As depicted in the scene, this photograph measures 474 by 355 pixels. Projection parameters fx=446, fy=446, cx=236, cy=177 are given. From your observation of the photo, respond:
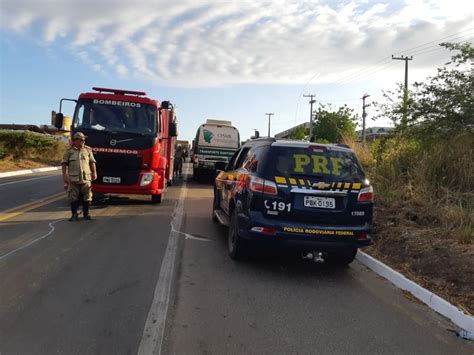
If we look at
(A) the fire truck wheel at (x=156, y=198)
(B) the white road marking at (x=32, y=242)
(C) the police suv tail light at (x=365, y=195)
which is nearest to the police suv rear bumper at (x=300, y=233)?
(C) the police suv tail light at (x=365, y=195)

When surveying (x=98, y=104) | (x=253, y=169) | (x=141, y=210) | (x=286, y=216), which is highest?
(x=98, y=104)

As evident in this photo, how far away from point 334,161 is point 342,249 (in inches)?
46.1

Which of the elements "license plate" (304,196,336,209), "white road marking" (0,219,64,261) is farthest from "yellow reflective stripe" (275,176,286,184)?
"white road marking" (0,219,64,261)

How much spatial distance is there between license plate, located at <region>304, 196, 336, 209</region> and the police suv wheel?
3.47ft

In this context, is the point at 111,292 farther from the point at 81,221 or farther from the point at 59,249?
the point at 81,221

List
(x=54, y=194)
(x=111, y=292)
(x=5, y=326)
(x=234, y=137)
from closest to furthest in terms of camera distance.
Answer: (x=5, y=326)
(x=111, y=292)
(x=54, y=194)
(x=234, y=137)

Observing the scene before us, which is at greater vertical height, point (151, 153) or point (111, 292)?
point (151, 153)

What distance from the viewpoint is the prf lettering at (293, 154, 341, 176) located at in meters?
5.86

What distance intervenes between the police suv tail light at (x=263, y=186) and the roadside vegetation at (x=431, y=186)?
220 cm

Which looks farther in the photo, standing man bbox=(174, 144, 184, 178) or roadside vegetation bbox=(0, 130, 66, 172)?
roadside vegetation bbox=(0, 130, 66, 172)

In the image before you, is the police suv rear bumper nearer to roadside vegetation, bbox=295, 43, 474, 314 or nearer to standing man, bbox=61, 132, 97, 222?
roadside vegetation, bbox=295, 43, 474, 314

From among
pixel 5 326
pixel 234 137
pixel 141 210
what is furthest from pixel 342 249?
pixel 234 137

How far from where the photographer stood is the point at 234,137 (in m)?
22.0

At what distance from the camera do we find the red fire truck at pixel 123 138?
35.2 ft
